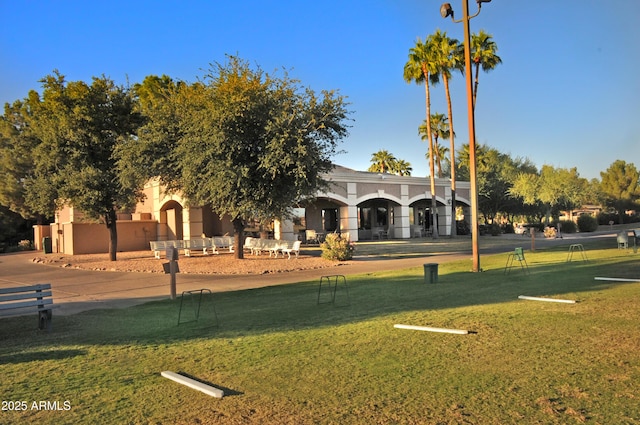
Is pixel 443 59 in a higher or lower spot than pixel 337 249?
higher

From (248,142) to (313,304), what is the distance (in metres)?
10.6

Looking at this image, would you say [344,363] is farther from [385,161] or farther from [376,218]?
[385,161]

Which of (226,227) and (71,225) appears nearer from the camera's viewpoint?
(71,225)

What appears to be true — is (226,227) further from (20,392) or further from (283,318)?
(20,392)

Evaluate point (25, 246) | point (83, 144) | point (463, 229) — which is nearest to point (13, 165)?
point (25, 246)

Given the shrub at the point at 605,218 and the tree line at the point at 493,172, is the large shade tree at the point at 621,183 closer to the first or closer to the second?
the tree line at the point at 493,172

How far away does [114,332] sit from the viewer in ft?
28.0

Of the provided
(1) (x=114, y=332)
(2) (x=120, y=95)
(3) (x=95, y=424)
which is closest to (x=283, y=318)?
(1) (x=114, y=332)

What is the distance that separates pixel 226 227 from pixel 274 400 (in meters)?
31.6

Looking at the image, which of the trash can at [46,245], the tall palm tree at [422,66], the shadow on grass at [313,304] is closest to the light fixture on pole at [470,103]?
the shadow on grass at [313,304]

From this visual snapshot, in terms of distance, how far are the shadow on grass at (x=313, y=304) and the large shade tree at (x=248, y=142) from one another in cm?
566

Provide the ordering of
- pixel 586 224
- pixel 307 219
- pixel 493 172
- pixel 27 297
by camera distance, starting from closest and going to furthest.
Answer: pixel 27 297 → pixel 307 219 → pixel 586 224 → pixel 493 172

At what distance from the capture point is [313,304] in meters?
10.8

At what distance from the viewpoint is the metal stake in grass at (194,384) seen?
5.04m
